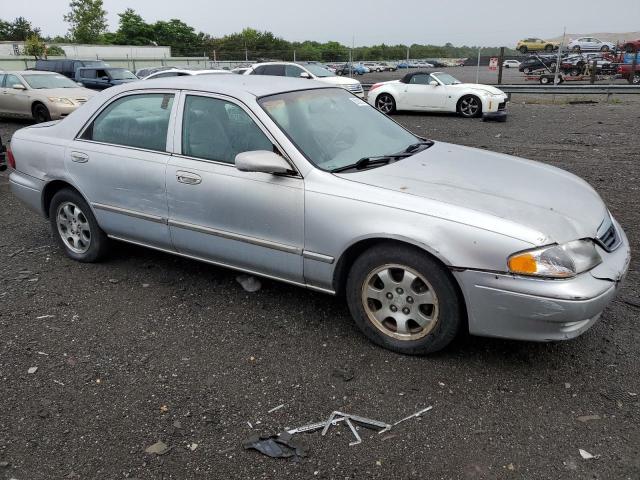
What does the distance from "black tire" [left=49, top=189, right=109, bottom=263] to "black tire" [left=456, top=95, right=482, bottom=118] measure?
1293cm

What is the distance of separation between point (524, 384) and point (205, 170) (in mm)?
2468

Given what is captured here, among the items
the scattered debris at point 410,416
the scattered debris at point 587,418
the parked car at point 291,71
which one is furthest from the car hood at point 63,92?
the scattered debris at point 587,418

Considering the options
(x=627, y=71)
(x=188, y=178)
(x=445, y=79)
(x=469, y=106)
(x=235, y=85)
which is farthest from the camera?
(x=627, y=71)

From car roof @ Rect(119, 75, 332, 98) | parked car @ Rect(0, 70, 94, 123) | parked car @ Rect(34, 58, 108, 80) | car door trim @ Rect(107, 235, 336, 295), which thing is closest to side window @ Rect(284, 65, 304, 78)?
parked car @ Rect(0, 70, 94, 123)

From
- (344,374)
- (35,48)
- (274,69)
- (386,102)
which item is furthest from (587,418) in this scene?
(35,48)

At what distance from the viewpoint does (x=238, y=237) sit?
12.2 feet

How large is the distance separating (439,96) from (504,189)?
1344cm

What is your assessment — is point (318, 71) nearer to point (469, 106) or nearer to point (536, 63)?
point (469, 106)

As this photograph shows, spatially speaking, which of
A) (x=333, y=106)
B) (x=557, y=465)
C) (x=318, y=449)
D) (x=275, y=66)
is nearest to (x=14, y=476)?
(x=318, y=449)

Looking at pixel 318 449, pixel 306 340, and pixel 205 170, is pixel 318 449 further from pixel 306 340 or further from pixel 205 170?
pixel 205 170

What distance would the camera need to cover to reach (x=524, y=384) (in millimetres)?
3027

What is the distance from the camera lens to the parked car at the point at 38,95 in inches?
536

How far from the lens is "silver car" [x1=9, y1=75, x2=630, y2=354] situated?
289cm

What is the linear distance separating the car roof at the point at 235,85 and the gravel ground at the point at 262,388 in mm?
1518
